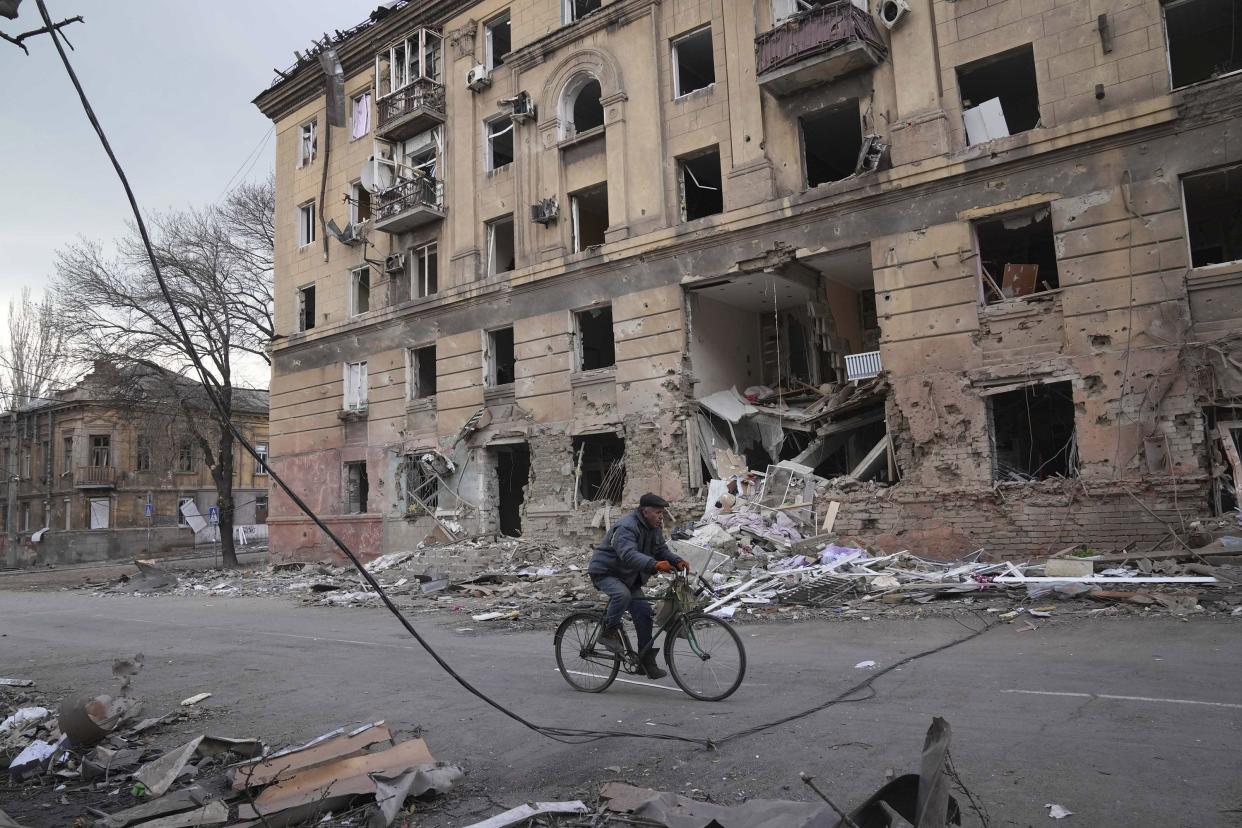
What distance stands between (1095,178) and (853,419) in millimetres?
6049

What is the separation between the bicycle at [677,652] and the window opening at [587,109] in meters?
16.0

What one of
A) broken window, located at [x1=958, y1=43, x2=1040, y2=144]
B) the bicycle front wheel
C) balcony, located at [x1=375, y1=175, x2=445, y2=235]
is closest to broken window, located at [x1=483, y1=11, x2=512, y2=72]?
balcony, located at [x1=375, y1=175, x2=445, y2=235]

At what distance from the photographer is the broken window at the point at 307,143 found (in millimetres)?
27188

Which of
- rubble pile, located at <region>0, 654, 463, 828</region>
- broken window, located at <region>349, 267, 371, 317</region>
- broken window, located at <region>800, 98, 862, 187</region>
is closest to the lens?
rubble pile, located at <region>0, 654, 463, 828</region>

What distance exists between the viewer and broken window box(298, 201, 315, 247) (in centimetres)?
2716

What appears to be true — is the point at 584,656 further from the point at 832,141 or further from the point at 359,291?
the point at 359,291

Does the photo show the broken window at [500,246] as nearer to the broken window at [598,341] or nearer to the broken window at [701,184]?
the broken window at [598,341]

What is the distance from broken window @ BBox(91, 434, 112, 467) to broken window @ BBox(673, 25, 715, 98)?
137 ft

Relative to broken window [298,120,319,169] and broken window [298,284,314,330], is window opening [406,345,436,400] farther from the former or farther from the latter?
broken window [298,120,319,169]

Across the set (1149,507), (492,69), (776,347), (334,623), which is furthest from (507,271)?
(1149,507)

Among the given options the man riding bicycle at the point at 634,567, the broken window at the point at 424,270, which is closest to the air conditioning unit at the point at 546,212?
the broken window at the point at 424,270

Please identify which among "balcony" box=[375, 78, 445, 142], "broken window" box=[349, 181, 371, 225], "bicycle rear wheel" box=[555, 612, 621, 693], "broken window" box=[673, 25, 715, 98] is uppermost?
"balcony" box=[375, 78, 445, 142]

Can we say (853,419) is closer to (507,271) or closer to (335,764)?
(507,271)

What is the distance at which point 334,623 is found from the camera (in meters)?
12.6
